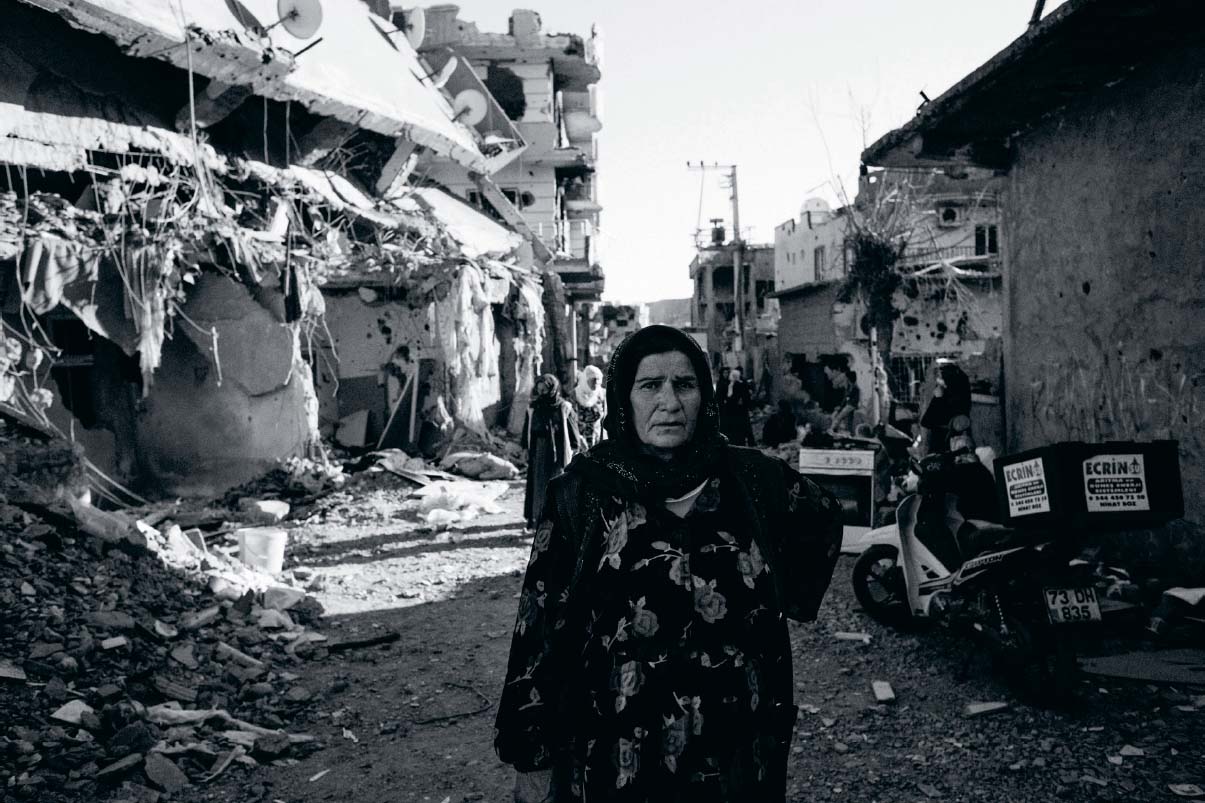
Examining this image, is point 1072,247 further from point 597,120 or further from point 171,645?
point 597,120

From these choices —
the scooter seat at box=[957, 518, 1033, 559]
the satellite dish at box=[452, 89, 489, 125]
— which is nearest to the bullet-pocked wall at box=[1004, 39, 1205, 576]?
the scooter seat at box=[957, 518, 1033, 559]

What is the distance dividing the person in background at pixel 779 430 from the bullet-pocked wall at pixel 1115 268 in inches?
322

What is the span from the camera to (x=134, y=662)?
4.55 m

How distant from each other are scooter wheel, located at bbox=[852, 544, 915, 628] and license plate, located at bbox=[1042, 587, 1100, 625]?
4.08ft

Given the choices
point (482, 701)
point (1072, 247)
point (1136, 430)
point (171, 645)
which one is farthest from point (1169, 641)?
point (171, 645)

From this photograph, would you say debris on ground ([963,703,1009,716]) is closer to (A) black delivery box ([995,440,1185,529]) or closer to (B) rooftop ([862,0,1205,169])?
(A) black delivery box ([995,440,1185,529])

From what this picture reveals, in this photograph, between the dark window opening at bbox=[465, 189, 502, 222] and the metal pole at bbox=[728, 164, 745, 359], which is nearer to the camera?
the dark window opening at bbox=[465, 189, 502, 222]

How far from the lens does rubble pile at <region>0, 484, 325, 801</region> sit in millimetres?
3666

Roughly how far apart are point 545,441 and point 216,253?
4.60 m

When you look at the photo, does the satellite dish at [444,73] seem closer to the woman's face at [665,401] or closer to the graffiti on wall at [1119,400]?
the graffiti on wall at [1119,400]

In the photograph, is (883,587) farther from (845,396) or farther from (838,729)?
(845,396)

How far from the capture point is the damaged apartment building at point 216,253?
28.7 ft

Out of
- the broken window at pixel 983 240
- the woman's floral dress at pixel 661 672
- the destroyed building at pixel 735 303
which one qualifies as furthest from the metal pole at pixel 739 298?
the woman's floral dress at pixel 661 672

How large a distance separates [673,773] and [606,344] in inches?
2028
